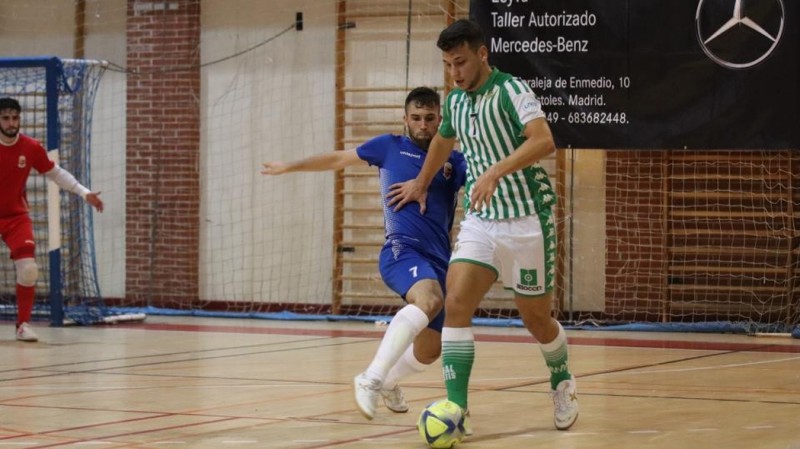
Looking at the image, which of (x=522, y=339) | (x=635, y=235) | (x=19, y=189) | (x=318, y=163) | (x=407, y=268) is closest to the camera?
(x=407, y=268)

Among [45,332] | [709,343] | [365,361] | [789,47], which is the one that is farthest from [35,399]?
[789,47]

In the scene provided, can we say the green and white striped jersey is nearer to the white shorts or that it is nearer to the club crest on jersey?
the white shorts

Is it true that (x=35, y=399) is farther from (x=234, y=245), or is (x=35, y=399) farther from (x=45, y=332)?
(x=234, y=245)

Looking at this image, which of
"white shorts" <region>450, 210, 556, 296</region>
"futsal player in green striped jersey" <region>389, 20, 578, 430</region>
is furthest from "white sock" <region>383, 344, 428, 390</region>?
"white shorts" <region>450, 210, 556, 296</region>

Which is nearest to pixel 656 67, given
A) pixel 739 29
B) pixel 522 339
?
pixel 739 29

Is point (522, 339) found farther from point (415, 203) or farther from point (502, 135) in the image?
point (502, 135)

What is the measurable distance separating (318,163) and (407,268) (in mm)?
833

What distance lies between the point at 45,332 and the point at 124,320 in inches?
53.3

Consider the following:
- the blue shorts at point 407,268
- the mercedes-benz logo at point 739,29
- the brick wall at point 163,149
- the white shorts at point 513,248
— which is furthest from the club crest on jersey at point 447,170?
the brick wall at point 163,149

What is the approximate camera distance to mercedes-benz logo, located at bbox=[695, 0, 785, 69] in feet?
37.3

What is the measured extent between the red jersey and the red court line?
1880 mm

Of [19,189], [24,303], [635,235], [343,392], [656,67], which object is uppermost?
[656,67]

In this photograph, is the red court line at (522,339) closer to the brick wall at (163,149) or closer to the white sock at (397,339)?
→ the brick wall at (163,149)

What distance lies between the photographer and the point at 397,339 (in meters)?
5.52
